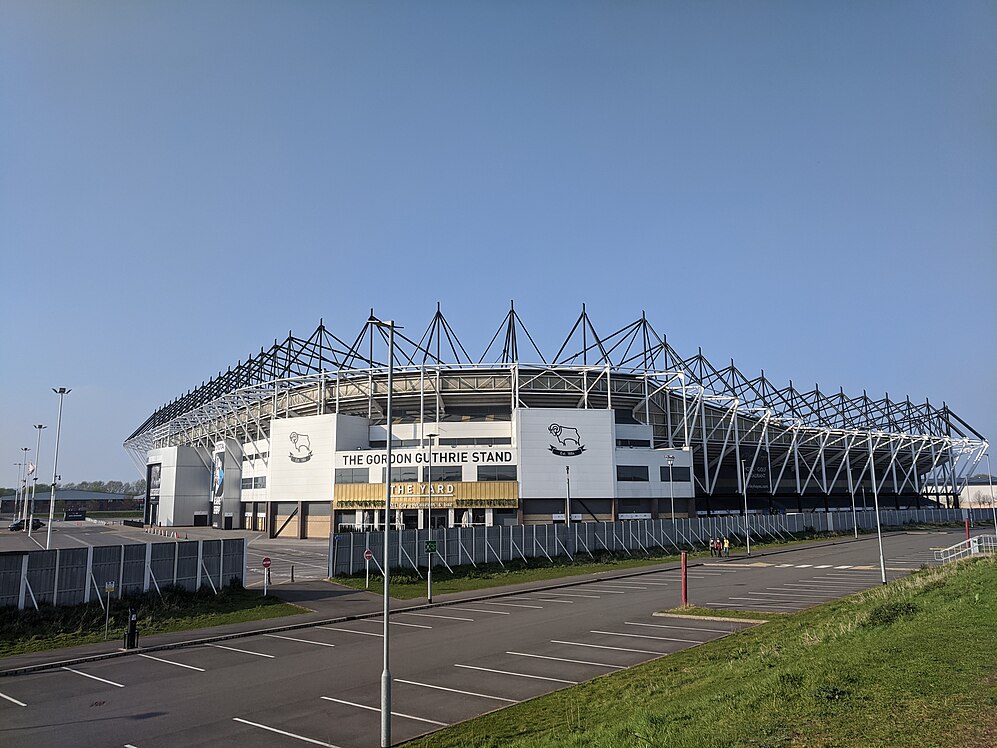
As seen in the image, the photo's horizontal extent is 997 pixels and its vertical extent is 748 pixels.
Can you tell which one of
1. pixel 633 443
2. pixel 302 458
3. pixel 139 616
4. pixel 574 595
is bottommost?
pixel 574 595

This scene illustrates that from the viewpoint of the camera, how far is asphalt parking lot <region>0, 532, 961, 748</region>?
1586cm

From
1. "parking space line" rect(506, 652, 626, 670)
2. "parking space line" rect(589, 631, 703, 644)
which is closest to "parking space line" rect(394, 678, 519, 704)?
"parking space line" rect(506, 652, 626, 670)

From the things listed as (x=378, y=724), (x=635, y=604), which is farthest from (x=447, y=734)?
(x=635, y=604)

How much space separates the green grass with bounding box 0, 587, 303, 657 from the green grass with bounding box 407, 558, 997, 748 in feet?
61.9

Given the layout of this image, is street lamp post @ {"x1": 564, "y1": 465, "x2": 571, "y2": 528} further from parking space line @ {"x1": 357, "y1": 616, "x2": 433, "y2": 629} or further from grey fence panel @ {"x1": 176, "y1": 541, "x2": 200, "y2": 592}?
grey fence panel @ {"x1": 176, "y1": 541, "x2": 200, "y2": 592}

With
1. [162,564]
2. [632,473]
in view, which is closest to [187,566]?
[162,564]

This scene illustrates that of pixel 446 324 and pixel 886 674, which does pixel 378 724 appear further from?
pixel 446 324

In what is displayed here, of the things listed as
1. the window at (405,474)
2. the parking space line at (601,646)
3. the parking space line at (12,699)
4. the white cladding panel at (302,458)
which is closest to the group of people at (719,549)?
the window at (405,474)

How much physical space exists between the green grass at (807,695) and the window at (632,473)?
199 feet

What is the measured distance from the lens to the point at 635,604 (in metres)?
33.6

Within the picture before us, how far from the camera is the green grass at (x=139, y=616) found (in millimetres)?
26500

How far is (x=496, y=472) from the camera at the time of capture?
79.6 m

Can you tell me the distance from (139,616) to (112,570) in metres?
3.43

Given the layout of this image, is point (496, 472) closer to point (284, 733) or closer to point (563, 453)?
point (563, 453)
